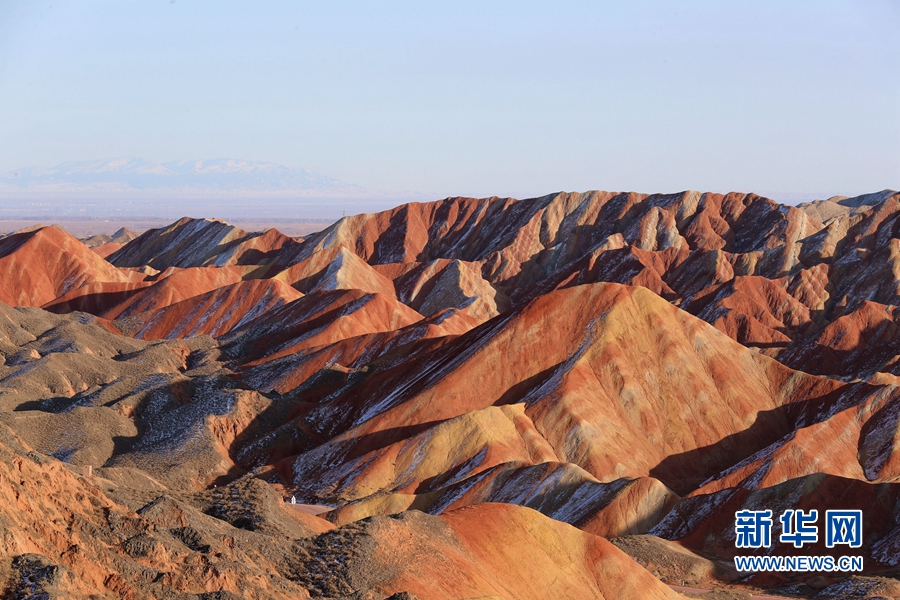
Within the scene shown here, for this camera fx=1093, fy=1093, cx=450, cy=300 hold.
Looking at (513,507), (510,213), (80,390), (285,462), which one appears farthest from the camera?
(510,213)

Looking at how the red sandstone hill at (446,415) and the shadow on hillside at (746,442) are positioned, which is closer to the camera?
the red sandstone hill at (446,415)

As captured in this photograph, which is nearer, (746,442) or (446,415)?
(446,415)

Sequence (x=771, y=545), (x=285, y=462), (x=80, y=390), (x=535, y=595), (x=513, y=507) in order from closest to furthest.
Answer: (x=535, y=595)
(x=513, y=507)
(x=771, y=545)
(x=285, y=462)
(x=80, y=390)

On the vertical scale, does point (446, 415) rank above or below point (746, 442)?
above

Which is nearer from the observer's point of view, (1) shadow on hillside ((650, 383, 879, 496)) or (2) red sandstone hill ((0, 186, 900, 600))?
(2) red sandstone hill ((0, 186, 900, 600))

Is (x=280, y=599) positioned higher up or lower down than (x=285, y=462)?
higher up

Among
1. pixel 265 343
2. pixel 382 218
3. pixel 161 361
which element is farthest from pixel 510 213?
pixel 161 361

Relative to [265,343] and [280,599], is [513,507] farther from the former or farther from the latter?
[265,343]

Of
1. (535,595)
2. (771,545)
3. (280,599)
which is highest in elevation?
(280,599)
